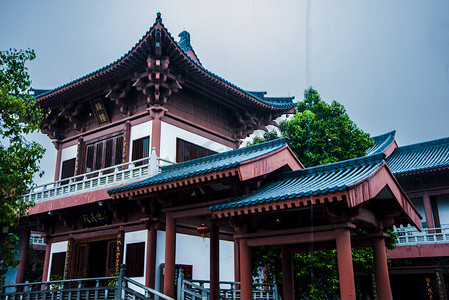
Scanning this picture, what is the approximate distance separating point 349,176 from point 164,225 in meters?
6.42

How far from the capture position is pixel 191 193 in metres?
11.7

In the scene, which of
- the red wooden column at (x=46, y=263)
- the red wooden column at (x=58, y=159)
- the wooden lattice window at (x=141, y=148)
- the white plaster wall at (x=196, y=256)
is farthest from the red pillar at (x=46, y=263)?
the white plaster wall at (x=196, y=256)

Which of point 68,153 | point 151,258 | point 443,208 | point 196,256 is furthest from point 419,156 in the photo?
point 68,153

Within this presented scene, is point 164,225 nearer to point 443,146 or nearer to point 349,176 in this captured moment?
point 349,176

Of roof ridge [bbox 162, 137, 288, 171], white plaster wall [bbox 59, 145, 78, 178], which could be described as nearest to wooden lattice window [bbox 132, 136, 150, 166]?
roof ridge [bbox 162, 137, 288, 171]

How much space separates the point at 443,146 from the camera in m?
23.7

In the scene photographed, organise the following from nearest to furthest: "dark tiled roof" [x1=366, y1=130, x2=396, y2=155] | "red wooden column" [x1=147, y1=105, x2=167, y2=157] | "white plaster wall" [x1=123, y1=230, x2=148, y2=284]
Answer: "white plaster wall" [x1=123, y1=230, x2=148, y2=284], "red wooden column" [x1=147, y1=105, x2=167, y2=157], "dark tiled roof" [x1=366, y1=130, x2=396, y2=155]

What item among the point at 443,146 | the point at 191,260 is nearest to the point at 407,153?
the point at 443,146

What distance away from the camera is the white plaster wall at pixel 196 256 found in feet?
41.9

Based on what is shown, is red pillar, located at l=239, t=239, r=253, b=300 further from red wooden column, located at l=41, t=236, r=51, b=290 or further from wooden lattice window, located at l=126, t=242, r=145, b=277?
red wooden column, located at l=41, t=236, r=51, b=290

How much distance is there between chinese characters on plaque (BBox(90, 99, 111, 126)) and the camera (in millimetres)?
15961

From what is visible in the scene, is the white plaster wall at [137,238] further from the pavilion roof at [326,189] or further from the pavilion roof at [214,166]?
the pavilion roof at [326,189]

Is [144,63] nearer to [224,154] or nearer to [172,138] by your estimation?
[172,138]

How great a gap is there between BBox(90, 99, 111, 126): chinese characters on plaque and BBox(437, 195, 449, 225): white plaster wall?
16.7m
